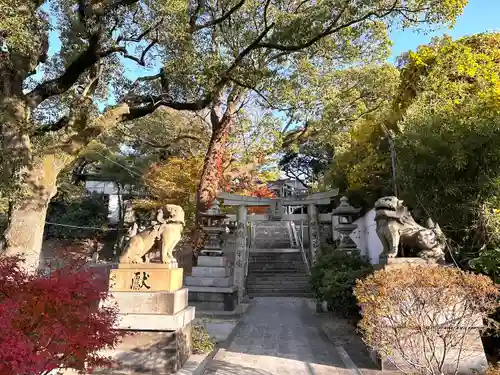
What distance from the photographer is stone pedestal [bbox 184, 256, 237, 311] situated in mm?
12406

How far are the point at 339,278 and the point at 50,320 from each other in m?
7.08

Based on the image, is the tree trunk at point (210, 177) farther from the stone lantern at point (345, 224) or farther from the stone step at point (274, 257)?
the stone lantern at point (345, 224)

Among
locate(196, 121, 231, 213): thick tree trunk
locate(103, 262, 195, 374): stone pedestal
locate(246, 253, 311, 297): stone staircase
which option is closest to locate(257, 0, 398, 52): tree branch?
locate(103, 262, 195, 374): stone pedestal

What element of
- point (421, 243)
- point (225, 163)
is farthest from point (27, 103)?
point (225, 163)

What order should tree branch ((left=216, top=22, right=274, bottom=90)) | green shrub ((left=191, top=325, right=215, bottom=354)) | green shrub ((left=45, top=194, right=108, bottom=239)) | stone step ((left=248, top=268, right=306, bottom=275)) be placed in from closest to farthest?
1. green shrub ((left=191, top=325, right=215, bottom=354))
2. tree branch ((left=216, top=22, right=274, bottom=90))
3. stone step ((left=248, top=268, right=306, bottom=275))
4. green shrub ((left=45, top=194, right=108, bottom=239))

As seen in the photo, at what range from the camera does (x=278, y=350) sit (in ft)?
23.4

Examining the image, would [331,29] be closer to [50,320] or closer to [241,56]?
[241,56]

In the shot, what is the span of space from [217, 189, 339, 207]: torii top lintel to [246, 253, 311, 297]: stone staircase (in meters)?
3.23

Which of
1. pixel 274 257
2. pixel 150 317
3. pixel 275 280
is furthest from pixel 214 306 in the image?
pixel 150 317

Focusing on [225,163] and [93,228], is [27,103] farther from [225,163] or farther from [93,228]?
[93,228]

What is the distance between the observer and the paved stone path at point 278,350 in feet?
19.3

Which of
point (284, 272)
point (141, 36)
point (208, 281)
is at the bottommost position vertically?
point (284, 272)

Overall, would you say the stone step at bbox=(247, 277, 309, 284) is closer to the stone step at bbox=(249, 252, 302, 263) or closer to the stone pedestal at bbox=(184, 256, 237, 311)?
the stone step at bbox=(249, 252, 302, 263)

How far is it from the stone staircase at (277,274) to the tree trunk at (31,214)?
9385 mm
